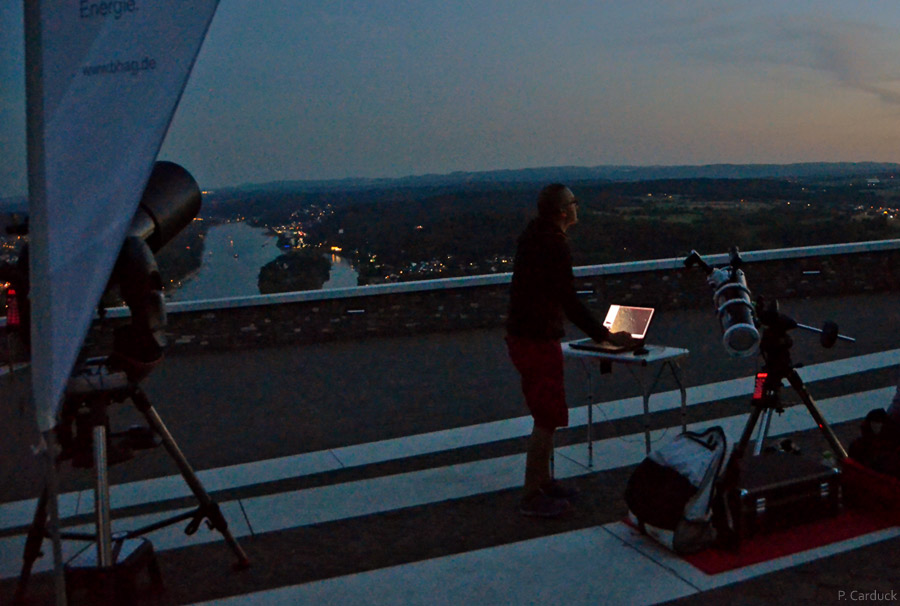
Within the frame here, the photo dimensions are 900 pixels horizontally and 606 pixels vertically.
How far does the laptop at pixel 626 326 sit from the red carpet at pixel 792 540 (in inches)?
47.9

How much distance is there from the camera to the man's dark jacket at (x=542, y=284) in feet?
14.0

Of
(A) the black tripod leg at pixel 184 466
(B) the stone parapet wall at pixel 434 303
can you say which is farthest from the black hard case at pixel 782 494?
(B) the stone parapet wall at pixel 434 303

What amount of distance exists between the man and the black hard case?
2.99ft

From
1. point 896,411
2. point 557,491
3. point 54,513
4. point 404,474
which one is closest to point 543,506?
point 557,491

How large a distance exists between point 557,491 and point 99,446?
2.43 m

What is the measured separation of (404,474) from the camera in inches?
210

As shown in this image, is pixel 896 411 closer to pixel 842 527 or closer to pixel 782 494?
pixel 842 527

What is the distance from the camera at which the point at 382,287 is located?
10.3 metres

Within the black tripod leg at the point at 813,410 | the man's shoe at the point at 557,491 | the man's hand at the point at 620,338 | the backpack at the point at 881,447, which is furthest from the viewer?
the man's hand at the point at 620,338

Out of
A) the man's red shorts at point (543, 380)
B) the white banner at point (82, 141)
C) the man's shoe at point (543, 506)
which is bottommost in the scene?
the man's shoe at point (543, 506)

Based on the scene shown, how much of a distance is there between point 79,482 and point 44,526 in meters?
2.06

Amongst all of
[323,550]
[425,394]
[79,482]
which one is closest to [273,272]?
[425,394]

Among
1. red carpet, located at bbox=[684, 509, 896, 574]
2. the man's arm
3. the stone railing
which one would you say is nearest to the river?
the stone railing

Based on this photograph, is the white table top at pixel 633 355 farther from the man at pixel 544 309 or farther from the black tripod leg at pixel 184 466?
the black tripod leg at pixel 184 466
